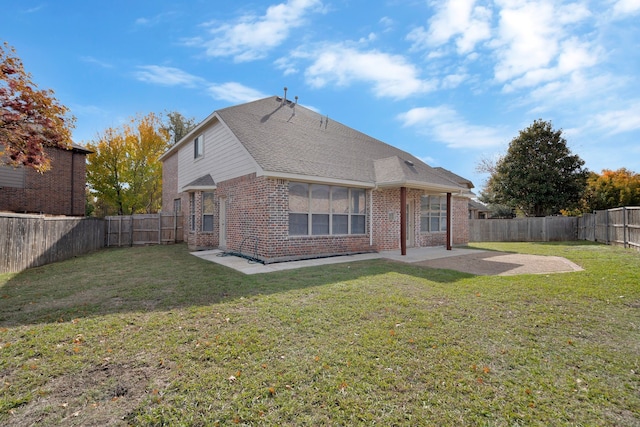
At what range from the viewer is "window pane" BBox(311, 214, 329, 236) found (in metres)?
10.6

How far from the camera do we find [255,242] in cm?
1023

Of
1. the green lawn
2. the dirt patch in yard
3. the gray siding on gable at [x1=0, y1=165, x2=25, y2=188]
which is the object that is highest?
the gray siding on gable at [x1=0, y1=165, x2=25, y2=188]

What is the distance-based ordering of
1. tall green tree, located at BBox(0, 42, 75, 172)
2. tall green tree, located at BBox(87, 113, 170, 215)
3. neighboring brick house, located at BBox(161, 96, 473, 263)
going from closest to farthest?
tall green tree, located at BBox(0, 42, 75, 172), neighboring brick house, located at BBox(161, 96, 473, 263), tall green tree, located at BBox(87, 113, 170, 215)

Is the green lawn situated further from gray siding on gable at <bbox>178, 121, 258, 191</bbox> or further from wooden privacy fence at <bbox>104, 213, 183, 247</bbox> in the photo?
wooden privacy fence at <bbox>104, 213, 183, 247</bbox>

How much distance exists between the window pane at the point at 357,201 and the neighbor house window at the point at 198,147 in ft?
26.0

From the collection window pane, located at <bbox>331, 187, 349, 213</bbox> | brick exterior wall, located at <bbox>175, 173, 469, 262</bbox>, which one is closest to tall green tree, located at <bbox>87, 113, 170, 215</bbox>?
brick exterior wall, located at <bbox>175, 173, 469, 262</bbox>

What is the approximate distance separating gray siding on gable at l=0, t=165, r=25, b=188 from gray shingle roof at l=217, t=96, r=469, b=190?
12.6 meters

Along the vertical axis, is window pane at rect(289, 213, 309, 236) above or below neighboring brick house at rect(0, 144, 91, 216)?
below

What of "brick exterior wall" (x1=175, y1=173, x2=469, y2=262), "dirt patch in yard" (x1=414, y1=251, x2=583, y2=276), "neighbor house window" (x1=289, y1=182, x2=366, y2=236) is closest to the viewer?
"dirt patch in yard" (x1=414, y1=251, x2=583, y2=276)

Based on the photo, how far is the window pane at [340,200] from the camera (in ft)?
36.4

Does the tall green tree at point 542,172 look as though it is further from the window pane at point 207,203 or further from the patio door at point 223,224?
the window pane at point 207,203

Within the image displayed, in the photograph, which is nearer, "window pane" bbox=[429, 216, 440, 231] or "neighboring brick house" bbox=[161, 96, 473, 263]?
"neighboring brick house" bbox=[161, 96, 473, 263]

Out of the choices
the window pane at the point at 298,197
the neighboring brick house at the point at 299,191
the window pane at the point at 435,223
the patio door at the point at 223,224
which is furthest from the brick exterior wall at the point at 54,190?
the window pane at the point at 435,223

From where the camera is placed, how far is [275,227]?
31.6 ft
